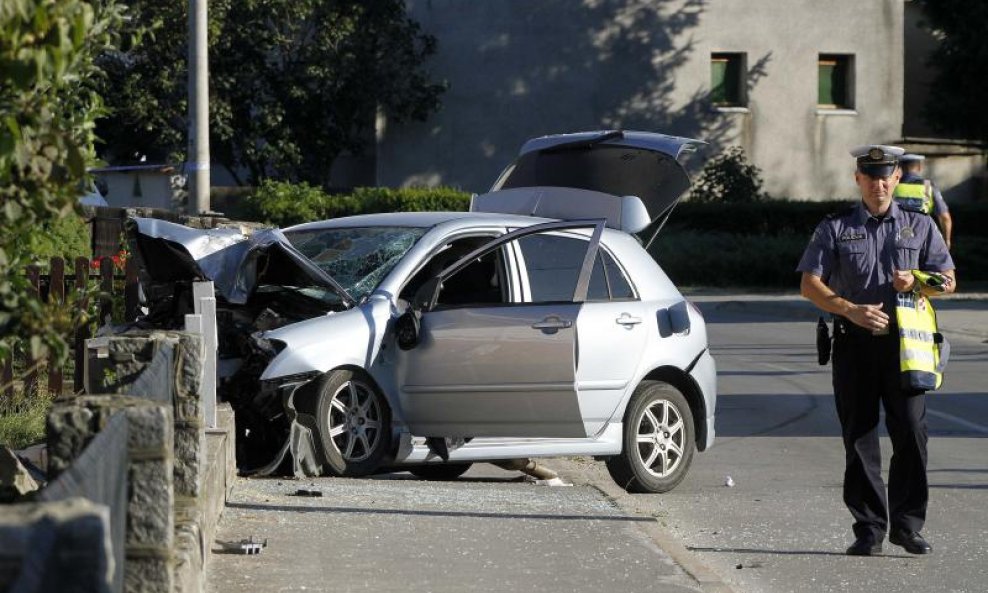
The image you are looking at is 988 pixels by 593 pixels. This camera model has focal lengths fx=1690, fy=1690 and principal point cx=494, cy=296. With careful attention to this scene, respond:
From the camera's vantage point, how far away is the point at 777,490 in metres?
10.1

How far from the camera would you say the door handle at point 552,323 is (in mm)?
9367

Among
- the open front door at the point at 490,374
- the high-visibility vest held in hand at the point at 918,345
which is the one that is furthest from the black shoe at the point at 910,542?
the open front door at the point at 490,374

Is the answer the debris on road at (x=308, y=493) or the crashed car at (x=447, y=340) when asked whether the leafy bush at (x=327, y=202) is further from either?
the debris on road at (x=308, y=493)

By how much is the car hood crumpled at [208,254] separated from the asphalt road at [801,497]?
2471 millimetres

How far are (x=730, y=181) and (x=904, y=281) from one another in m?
32.3

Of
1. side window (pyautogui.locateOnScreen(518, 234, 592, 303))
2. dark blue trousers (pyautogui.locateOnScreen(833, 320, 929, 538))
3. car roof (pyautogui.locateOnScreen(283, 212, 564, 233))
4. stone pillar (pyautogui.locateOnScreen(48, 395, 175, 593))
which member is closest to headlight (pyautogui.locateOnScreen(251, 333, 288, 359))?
car roof (pyautogui.locateOnScreen(283, 212, 564, 233))

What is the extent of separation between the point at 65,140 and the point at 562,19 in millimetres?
37254

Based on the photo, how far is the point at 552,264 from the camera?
392 inches

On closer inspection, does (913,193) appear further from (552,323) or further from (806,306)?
(806,306)

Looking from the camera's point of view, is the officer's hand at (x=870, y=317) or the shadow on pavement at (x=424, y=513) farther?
the shadow on pavement at (x=424, y=513)

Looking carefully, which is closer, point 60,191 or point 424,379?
point 60,191

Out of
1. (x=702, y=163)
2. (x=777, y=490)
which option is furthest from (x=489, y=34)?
(x=777, y=490)

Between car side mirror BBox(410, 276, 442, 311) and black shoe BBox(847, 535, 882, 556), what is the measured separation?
2723mm

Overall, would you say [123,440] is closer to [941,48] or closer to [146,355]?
[146,355]
